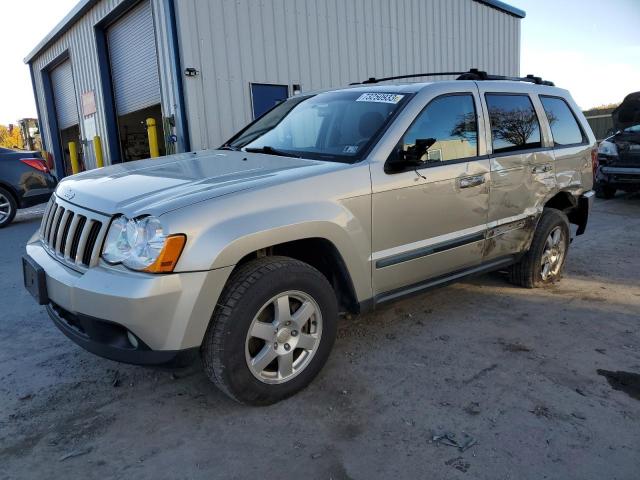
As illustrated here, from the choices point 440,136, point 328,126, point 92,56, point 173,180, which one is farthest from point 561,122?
point 92,56

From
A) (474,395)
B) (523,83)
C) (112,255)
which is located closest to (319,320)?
(474,395)

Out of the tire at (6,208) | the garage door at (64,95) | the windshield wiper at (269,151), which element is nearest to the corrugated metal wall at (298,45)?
the tire at (6,208)

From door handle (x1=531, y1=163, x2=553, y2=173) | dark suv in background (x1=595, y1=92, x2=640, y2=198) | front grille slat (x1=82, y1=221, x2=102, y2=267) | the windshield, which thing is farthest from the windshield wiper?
dark suv in background (x1=595, y1=92, x2=640, y2=198)

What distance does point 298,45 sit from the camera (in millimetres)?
9633

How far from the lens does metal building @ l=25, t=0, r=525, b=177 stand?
8.52 metres

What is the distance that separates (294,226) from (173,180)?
2.40 ft

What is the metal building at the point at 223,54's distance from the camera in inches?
335

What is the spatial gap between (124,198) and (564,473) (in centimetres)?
238

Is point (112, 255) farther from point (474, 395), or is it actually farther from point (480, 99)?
point (480, 99)

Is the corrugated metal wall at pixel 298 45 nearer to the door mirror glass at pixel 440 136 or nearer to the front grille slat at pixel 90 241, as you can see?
the door mirror glass at pixel 440 136

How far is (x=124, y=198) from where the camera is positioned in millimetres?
2490

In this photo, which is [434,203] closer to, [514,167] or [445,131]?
[445,131]

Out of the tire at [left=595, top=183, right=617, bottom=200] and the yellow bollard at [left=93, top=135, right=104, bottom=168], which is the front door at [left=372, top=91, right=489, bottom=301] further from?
the yellow bollard at [left=93, top=135, right=104, bottom=168]

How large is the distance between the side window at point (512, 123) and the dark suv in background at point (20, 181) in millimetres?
8172
